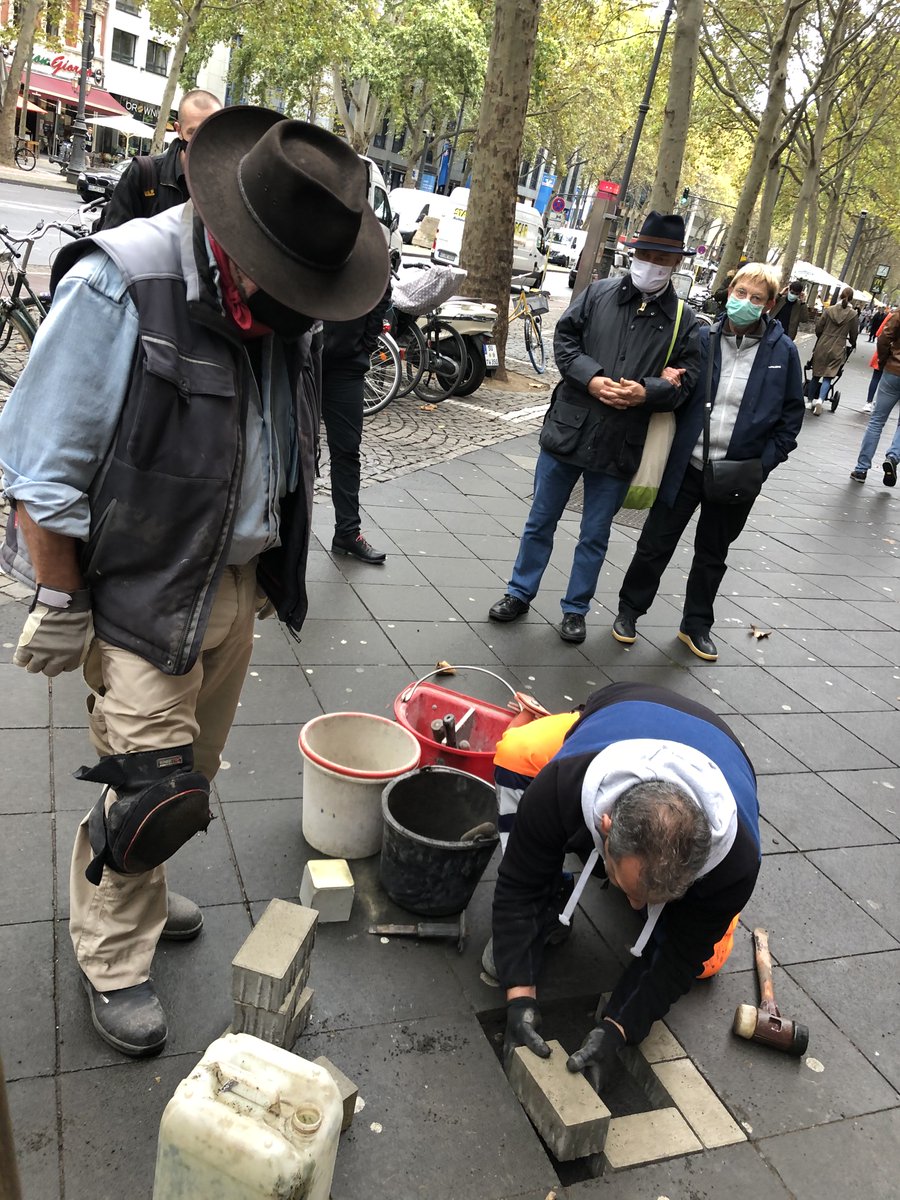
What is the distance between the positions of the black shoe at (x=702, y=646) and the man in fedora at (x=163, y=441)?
364cm

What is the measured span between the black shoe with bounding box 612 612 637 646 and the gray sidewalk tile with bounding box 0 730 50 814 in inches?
122

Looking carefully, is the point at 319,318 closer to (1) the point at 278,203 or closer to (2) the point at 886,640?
(1) the point at 278,203

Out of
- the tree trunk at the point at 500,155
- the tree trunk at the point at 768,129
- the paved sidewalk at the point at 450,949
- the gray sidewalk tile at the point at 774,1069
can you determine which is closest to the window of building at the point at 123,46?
the tree trunk at the point at 768,129

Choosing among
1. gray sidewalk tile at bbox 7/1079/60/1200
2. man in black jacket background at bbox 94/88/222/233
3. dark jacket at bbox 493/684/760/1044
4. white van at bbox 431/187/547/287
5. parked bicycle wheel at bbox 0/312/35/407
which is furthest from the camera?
white van at bbox 431/187/547/287

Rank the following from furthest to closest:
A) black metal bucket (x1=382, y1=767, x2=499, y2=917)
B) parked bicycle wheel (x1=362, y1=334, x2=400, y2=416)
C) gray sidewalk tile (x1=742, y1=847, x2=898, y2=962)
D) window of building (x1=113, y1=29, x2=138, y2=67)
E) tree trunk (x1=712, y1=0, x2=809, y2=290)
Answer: window of building (x1=113, y1=29, x2=138, y2=67) < tree trunk (x1=712, y1=0, x2=809, y2=290) < parked bicycle wheel (x1=362, y1=334, x2=400, y2=416) < gray sidewalk tile (x1=742, y1=847, x2=898, y2=962) < black metal bucket (x1=382, y1=767, x2=499, y2=917)

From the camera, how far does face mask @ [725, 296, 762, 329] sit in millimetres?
4750

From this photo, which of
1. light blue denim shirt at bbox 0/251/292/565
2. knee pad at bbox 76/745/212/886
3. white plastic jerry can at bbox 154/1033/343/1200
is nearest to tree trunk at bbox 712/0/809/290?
light blue denim shirt at bbox 0/251/292/565

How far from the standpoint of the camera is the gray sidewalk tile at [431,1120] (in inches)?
84.0

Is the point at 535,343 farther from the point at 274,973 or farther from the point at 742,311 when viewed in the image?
the point at 274,973

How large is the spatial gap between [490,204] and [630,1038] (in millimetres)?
10321

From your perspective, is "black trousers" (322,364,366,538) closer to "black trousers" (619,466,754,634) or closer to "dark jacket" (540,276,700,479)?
"dark jacket" (540,276,700,479)

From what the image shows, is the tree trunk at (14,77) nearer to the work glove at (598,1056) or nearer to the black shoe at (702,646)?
the black shoe at (702,646)

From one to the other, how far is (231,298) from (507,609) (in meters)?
3.38

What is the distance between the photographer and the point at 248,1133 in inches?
57.5
